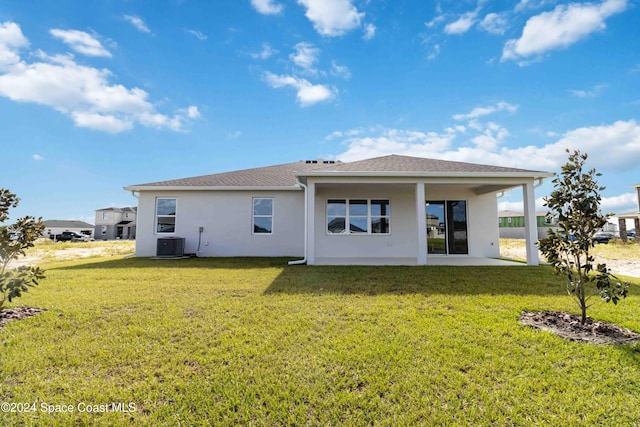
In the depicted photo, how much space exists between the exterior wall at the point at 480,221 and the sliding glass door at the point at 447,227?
0.62 feet

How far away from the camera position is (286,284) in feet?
20.3

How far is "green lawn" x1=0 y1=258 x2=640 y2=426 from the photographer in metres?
2.19

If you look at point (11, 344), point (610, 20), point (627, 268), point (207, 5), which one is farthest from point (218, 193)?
point (627, 268)

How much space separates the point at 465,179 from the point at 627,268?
661 cm

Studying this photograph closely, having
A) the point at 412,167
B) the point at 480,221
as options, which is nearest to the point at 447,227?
the point at 480,221

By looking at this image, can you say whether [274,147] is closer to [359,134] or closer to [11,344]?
[359,134]

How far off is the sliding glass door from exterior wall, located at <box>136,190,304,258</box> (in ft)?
17.2

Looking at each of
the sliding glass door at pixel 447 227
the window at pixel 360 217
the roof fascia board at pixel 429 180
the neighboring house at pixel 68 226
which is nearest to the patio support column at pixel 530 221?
the roof fascia board at pixel 429 180

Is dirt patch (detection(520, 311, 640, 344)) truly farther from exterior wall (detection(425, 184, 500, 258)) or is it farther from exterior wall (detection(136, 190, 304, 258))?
exterior wall (detection(136, 190, 304, 258))

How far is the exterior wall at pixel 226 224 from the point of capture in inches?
451

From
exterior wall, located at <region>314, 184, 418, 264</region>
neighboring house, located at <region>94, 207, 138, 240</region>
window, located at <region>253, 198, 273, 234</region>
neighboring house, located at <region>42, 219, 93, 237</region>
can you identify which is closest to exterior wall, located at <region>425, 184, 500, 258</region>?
exterior wall, located at <region>314, 184, 418, 264</region>

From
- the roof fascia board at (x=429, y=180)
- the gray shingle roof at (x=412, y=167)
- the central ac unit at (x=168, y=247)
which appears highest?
the gray shingle roof at (x=412, y=167)

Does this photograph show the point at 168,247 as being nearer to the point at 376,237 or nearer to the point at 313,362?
the point at 376,237

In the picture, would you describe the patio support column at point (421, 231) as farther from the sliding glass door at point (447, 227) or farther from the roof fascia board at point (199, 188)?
the roof fascia board at point (199, 188)
